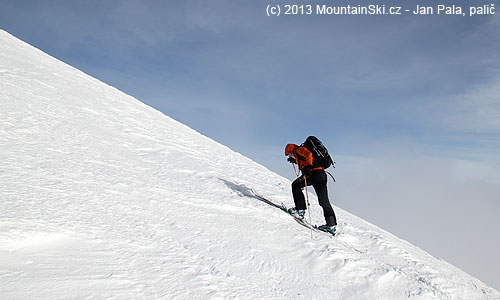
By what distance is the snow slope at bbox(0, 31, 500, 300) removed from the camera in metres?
2.80

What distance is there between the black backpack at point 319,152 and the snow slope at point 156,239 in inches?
50.0

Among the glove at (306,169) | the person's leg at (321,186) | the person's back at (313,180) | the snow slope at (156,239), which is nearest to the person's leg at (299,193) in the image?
the person's back at (313,180)

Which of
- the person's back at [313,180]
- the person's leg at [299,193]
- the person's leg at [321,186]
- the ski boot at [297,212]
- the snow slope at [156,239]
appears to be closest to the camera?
the snow slope at [156,239]

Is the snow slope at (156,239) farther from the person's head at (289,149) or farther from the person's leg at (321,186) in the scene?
the person's head at (289,149)

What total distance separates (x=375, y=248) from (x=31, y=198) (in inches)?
219

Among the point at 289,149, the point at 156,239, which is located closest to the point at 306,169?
the point at 289,149

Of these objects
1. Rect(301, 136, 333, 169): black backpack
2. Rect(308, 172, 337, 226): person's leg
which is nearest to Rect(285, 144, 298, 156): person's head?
Rect(301, 136, 333, 169): black backpack

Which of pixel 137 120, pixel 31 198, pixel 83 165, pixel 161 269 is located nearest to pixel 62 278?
pixel 161 269

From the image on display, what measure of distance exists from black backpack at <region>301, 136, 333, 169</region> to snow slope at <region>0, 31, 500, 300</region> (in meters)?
1.27


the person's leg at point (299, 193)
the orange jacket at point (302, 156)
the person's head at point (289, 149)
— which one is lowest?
the person's leg at point (299, 193)

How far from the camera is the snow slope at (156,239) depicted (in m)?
2.80

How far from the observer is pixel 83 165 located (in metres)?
5.70

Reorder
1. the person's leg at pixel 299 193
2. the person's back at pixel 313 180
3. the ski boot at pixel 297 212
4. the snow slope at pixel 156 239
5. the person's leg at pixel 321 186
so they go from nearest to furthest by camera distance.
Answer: the snow slope at pixel 156 239 < the person's back at pixel 313 180 < the person's leg at pixel 321 186 < the ski boot at pixel 297 212 < the person's leg at pixel 299 193

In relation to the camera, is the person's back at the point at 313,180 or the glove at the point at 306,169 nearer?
the person's back at the point at 313,180
